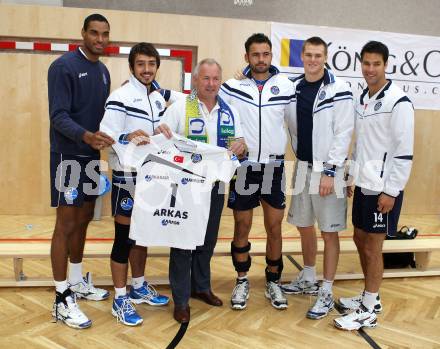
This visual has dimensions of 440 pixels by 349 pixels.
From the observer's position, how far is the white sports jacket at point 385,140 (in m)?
2.68

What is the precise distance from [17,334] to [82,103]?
4.69ft

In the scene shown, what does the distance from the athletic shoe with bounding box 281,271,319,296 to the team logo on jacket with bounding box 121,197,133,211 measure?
1439 mm

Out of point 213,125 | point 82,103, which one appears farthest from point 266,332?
point 82,103

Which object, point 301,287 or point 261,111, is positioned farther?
point 301,287

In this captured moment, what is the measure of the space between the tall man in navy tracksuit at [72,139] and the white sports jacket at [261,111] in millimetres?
874

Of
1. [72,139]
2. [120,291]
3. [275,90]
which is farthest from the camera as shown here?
[275,90]

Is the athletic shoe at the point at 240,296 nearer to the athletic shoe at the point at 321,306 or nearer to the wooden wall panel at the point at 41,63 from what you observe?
the athletic shoe at the point at 321,306

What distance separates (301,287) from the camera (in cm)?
353

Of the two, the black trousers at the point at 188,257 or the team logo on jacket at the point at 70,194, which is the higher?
the team logo on jacket at the point at 70,194

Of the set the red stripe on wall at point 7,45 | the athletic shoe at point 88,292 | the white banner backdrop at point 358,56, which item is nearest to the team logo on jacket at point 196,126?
the athletic shoe at point 88,292

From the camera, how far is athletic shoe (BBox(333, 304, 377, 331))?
2.93 metres

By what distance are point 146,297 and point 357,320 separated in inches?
56.5

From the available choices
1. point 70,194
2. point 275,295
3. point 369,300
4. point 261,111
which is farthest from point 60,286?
point 369,300

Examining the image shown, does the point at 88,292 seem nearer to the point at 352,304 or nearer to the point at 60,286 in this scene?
the point at 60,286
